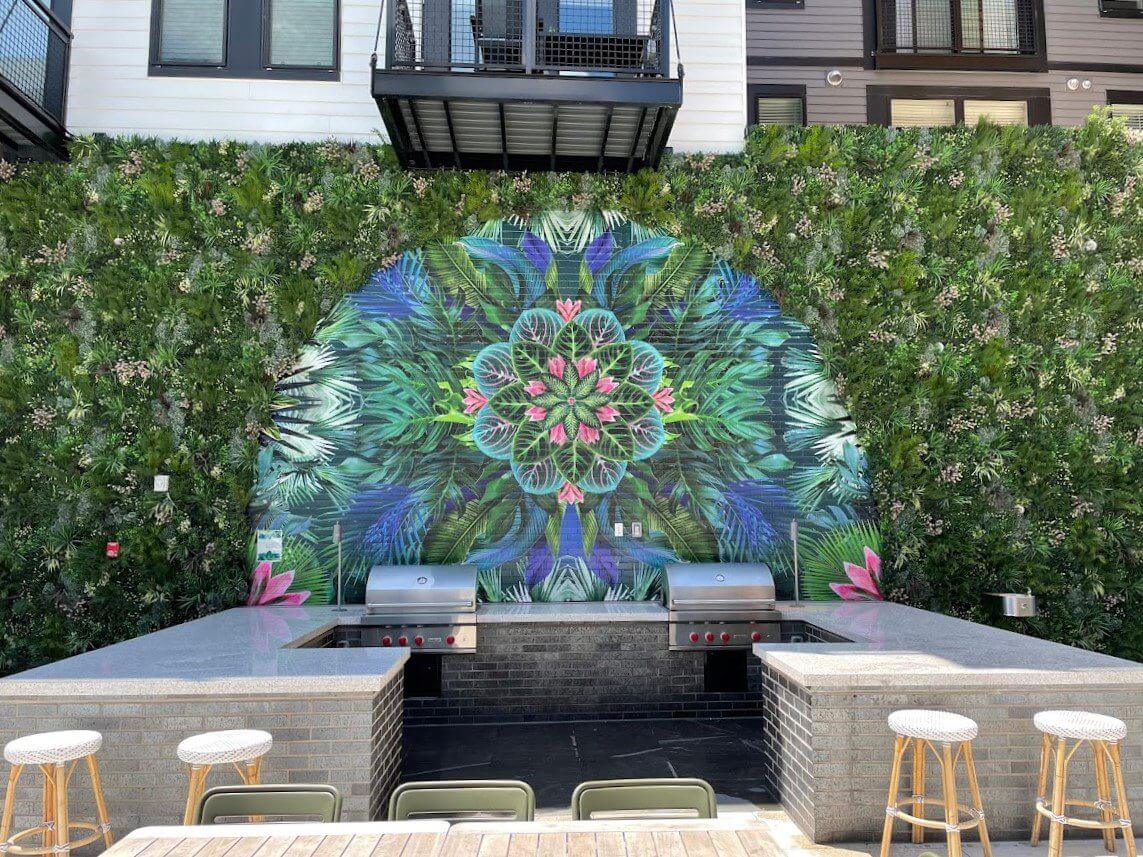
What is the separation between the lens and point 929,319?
661cm

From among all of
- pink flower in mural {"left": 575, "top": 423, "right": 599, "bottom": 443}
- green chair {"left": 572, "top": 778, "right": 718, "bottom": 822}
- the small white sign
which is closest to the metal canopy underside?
pink flower in mural {"left": 575, "top": 423, "right": 599, "bottom": 443}

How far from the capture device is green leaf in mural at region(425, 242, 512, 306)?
652 centimetres

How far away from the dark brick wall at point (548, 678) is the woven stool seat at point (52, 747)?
275 centimetres

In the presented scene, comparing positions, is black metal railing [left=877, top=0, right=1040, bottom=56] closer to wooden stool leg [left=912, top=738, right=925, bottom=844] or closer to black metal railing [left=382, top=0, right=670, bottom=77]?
black metal railing [left=382, top=0, right=670, bottom=77]

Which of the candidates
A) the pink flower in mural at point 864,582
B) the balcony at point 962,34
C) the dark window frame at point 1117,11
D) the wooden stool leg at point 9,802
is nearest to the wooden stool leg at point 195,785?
the wooden stool leg at point 9,802

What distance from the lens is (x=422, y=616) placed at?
5.70 metres

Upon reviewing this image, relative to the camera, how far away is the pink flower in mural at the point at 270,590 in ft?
20.4

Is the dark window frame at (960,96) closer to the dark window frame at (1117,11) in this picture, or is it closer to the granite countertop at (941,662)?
the dark window frame at (1117,11)

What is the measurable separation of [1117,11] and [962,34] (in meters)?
1.93

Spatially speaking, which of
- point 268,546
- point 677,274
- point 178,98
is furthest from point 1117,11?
point 268,546

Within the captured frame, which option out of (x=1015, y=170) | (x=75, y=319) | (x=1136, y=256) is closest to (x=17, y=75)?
(x=75, y=319)

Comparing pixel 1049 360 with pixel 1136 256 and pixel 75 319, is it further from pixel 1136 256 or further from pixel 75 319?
pixel 75 319

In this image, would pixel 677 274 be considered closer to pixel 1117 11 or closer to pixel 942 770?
pixel 942 770

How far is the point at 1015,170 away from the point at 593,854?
6.79m
